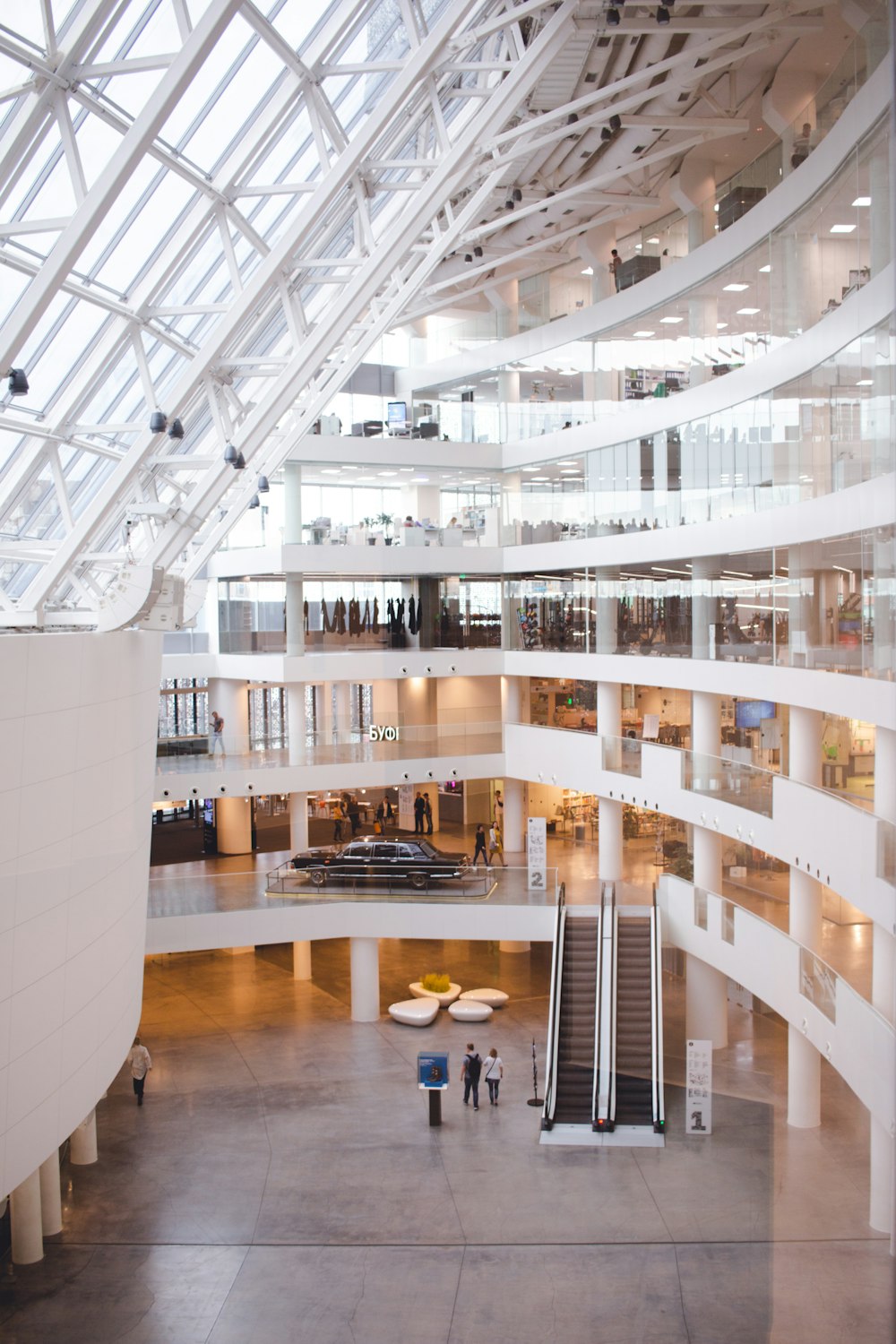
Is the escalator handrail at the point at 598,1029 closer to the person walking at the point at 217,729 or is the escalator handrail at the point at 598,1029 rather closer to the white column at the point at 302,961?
the white column at the point at 302,961

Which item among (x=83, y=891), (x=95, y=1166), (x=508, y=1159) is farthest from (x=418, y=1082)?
(x=83, y=891)

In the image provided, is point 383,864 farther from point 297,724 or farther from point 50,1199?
point 50,1199

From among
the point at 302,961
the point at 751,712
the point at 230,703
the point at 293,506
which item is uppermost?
the point at 293,506

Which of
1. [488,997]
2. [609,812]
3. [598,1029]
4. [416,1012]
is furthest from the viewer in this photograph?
[609,812]

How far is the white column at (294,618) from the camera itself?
33281 millimetres

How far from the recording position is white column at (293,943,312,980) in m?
30.6

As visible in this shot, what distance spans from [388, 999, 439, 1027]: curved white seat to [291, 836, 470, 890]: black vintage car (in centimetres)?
258

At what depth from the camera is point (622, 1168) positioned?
19.8 meters

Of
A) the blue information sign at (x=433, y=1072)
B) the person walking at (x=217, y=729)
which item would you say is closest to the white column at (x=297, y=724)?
the person walking at (x=217, y=729)

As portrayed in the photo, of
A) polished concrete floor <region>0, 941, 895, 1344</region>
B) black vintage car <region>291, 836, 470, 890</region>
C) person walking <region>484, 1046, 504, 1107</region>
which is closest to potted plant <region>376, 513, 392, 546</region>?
black vintage car <region>291, 836, 470, 890</region>

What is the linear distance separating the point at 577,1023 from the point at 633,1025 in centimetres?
114

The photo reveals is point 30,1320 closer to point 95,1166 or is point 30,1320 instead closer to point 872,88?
point 95,1166

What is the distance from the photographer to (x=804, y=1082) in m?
20.4

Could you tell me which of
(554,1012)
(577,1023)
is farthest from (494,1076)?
(577,1023)
